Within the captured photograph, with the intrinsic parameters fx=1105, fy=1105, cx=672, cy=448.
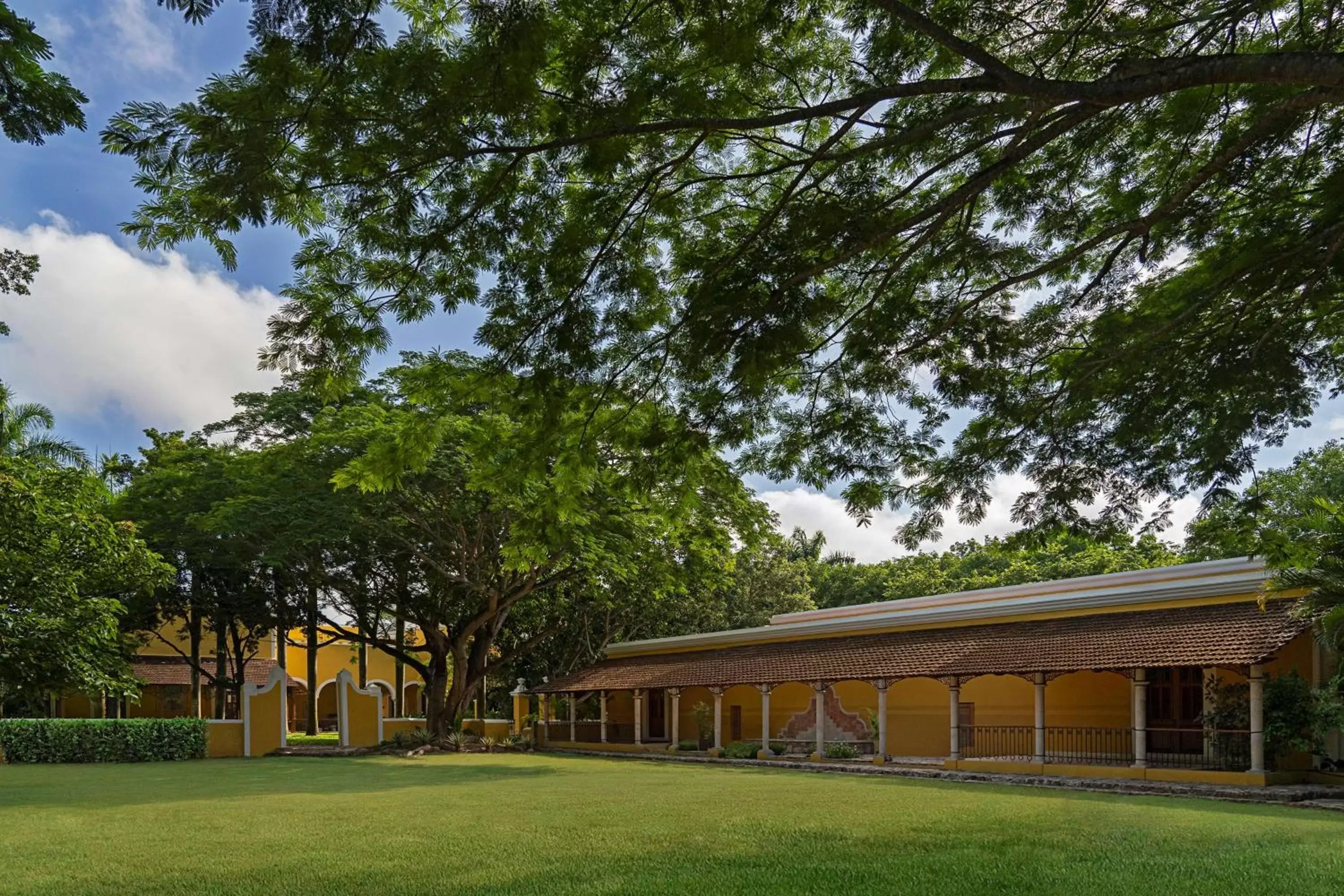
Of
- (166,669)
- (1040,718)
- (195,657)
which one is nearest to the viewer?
(1040,718)

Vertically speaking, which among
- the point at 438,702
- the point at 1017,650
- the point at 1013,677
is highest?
the point at 1017,650

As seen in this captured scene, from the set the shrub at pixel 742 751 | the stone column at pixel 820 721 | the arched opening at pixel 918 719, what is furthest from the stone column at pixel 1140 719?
the shrub at pixel 742 751

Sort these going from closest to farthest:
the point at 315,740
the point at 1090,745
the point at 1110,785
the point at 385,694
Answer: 1. the point at 1110,785
2. the point at 1090,745
3. the point at 315,740
4. the point at 385,694

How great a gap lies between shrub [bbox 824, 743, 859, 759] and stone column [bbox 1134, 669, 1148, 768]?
6.27 m

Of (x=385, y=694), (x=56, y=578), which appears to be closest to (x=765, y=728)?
(x=56, y=578)

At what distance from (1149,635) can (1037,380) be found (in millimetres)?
10092

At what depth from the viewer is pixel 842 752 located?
22.0 metres

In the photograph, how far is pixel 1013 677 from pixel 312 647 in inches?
819

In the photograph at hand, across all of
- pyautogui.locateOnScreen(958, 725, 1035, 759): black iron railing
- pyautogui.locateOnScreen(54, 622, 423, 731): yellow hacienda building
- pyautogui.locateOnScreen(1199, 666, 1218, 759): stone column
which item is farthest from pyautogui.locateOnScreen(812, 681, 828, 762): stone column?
pyautogui.locateOnScreen(54, 622, 423, 731): yellow hacienda building

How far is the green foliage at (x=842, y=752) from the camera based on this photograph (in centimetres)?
2197

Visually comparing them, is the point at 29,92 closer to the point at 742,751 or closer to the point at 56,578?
the point at 56,578

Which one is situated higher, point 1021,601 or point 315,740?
point 1021,601

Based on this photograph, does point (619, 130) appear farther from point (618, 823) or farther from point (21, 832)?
point (21, 832)

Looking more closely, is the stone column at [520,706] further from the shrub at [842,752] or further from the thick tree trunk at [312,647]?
the shrub at [842,752]
